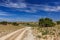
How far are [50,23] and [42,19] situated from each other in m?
9.53

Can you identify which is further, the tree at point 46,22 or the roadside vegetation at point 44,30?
the tree at point 46,22

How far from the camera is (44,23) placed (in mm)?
113688

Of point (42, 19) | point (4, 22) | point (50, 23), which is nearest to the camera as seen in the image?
point (50, 23)

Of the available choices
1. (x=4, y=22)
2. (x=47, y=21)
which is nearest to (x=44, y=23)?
(x=47, y=21)

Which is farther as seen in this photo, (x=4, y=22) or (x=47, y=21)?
(x=4, y=22)

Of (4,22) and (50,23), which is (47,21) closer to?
(50,23)

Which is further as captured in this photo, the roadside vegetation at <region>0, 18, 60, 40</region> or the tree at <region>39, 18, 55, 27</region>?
the tree at <region>39, 18, 55, 27</region>

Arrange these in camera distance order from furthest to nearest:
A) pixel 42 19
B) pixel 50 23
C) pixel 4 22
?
pixel 4 22, pixel 42 19, pixel 50 23

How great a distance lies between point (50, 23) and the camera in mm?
110562

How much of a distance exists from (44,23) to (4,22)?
5816 cm

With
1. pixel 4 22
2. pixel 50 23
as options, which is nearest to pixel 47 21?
pixel 50 23

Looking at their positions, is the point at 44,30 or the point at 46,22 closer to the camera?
the point at 44,30

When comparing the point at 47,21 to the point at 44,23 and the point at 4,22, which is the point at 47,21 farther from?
the point at 4,22

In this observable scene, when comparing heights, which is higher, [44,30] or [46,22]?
[44,30]
